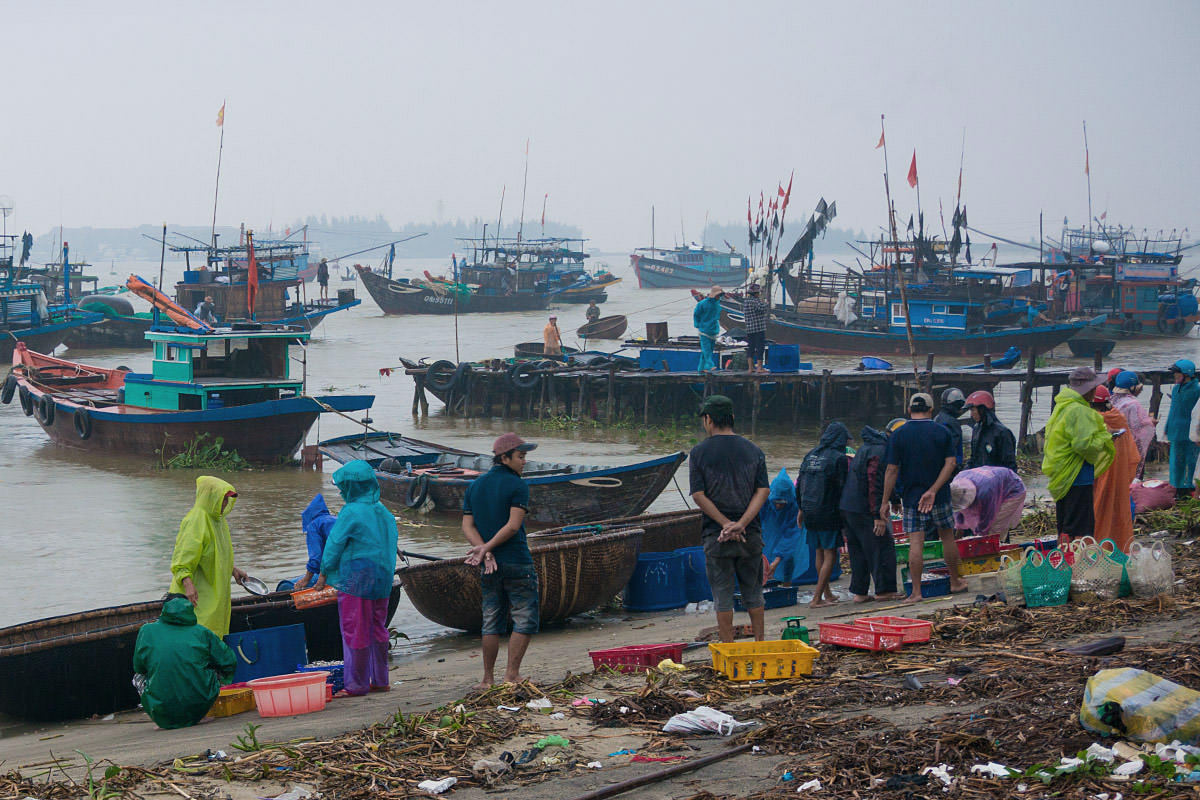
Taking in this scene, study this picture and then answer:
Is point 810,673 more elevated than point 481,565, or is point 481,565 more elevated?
point 481,565

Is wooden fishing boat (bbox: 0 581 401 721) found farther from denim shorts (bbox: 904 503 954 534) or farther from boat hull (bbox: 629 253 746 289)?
boat hull (bbox: 629 253 746 289)

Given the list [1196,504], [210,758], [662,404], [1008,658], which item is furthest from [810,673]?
[662,404]

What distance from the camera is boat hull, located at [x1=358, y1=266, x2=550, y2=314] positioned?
59.0 m

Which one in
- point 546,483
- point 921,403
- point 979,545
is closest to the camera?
point 921,403

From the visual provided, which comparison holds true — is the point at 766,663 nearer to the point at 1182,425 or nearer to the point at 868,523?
the point at 868,523

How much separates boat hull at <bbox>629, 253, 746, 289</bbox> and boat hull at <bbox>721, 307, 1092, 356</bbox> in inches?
1968

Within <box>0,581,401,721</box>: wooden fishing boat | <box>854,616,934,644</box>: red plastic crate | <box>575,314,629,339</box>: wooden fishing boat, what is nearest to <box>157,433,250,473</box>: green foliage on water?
<box>0,581,401,721</box>: wooden fishing boat

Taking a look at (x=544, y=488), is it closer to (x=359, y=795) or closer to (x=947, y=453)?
(x=947, y=453)

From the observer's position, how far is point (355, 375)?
3566 cm

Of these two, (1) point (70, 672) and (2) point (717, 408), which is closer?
(2) point (717, 408)

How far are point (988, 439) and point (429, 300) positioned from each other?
52551mm

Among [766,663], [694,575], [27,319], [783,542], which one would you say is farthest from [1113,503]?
[27,319]

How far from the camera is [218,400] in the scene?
62.0 feet

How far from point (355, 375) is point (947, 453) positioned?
2935 cm
